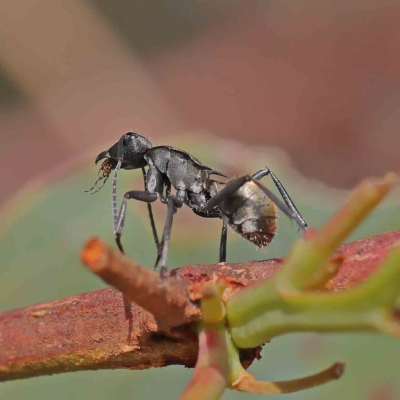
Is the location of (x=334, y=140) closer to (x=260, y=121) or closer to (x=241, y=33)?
(x=260, y=121)

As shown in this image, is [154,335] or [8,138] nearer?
[154,335]

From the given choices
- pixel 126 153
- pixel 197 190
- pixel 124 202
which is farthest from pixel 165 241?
pixel 126 153

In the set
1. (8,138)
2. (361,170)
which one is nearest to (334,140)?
(361,170)

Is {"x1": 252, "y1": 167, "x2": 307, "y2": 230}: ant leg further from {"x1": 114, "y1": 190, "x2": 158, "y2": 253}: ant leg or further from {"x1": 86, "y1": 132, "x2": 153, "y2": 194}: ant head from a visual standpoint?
{"x1": 86, "y1": 132, "x2": 153, "y2": 194}: ant head

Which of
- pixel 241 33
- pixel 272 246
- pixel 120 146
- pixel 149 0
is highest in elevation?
pixel 149 0

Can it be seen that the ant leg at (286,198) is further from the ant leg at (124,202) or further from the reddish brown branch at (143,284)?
the reddish brown branch at (143,284)

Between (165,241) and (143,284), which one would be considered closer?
(143,284)

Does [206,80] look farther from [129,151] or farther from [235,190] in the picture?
[235,190]

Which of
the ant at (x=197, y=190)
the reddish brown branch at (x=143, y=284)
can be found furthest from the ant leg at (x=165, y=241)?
the reddish brown branch at (x=143, y=284)
